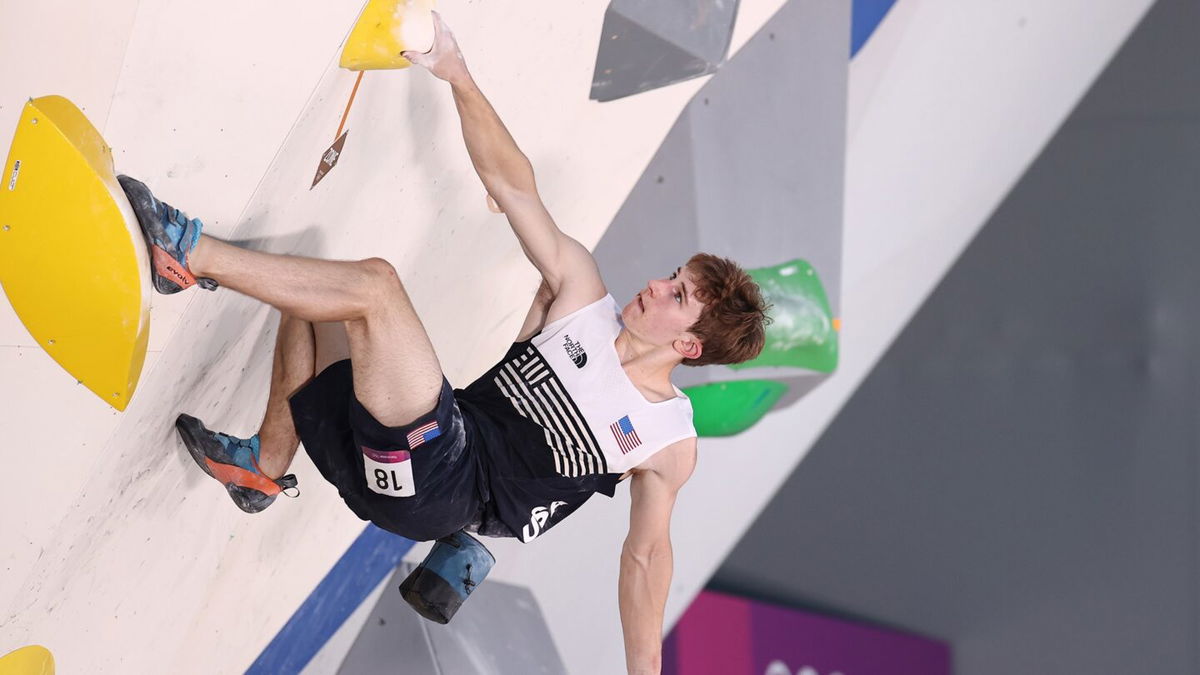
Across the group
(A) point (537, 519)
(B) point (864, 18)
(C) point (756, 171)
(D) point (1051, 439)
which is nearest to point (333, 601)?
(A) point (537, 519)

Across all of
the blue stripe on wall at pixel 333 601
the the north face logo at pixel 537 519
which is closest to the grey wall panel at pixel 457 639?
the blue stripe on wall at pixel 333 601

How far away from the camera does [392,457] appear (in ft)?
4.73

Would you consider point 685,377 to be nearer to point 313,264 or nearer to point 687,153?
point 687,153

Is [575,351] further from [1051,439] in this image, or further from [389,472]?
[1051,439]

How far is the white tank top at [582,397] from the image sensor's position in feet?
5.36

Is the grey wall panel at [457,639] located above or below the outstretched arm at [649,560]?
below

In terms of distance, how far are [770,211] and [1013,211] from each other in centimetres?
78

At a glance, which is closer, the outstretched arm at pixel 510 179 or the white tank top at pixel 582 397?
the outstretched arm at pixel 510 179

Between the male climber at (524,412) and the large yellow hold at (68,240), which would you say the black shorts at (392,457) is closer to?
the male climber at (524,412)

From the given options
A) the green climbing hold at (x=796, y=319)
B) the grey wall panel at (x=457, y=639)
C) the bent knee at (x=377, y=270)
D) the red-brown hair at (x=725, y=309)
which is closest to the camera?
the bent knee at (x=377, y=270)

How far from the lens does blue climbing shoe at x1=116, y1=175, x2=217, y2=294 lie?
1.19 meters

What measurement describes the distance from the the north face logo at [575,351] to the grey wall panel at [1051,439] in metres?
1.49

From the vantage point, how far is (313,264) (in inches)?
51.1

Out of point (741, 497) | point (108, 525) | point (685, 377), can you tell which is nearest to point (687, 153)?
point (685, 377)
